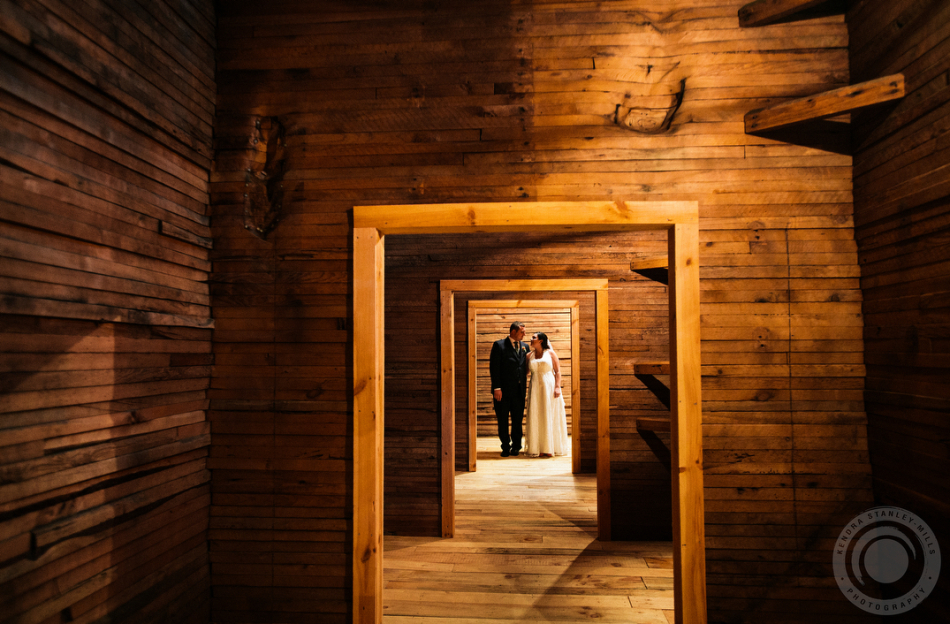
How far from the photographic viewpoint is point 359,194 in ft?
8.29

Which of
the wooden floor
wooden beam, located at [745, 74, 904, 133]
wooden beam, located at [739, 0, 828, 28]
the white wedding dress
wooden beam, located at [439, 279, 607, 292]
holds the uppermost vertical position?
wooden beam, located at [739, 0, 828, 28]

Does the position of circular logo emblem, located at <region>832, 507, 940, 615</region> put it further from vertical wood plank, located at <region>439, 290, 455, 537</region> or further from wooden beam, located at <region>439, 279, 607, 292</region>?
vertical wood plank, located at <region>439, 290, 455, 537</region>

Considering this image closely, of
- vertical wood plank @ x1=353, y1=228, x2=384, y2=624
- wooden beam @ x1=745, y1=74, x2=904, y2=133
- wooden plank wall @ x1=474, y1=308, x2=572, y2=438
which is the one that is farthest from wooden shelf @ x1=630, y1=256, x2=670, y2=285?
wooden plank wall @ x1=474, y1=308, x2=572, y2=438

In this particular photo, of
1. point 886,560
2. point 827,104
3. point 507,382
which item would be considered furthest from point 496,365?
point 827,104

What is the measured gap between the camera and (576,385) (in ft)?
20.4

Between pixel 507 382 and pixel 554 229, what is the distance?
5.32 meters

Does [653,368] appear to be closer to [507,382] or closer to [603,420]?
[603,420]

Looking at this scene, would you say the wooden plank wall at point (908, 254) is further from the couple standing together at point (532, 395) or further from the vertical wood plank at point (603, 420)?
the couple standing together at point (532, 395)

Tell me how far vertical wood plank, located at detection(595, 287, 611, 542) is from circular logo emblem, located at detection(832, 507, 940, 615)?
194 centimetres

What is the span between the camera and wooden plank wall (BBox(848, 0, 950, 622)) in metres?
1.92

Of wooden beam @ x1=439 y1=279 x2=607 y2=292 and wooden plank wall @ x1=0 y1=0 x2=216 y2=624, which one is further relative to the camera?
wooden beam @ x1=439 y1=279 x2=607 y2=292

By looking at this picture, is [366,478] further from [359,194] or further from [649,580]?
[649,580]

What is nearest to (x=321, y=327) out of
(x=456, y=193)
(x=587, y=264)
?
(x=456, y=193)

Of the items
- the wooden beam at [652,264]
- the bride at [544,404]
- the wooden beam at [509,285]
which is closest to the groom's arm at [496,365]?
the bride at [544,404]
